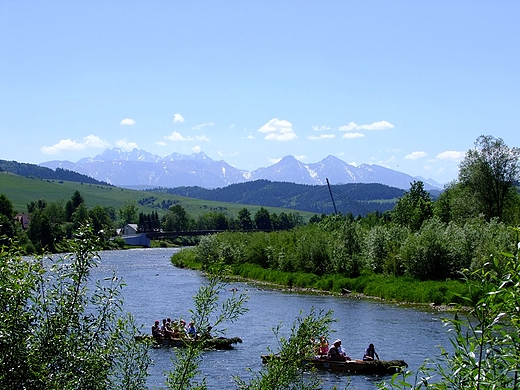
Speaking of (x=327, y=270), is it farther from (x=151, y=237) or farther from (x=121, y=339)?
(x=151, y=237)

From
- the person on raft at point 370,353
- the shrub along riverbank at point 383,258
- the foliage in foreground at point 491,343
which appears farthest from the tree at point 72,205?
the foliage in foreground at point 491,343

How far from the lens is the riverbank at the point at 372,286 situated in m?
58.9

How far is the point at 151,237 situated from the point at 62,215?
85.2ft

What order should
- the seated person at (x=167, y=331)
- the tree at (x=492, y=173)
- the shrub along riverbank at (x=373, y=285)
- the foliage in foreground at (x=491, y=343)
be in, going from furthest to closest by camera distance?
the tree at (x=492, y=173) → the shrub along riverbank at (x=373, y=285) → the seated person at (x=167, y=331) → the foliage in foreground at (x=491, y=343)

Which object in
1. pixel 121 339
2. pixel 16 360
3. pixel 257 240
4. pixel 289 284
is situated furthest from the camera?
pixel 257 240

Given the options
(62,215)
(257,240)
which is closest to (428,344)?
(257,240)

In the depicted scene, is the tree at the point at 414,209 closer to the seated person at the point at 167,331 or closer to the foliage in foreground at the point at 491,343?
the seated person at the point at 167,331

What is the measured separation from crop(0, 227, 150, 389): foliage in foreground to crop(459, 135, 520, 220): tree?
77.3 m

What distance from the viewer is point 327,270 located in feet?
255

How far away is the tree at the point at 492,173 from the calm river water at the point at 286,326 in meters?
31.7

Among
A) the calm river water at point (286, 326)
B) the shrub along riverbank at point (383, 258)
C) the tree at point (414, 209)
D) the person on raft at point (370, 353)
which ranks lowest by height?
the calm river water at point (286, 326)

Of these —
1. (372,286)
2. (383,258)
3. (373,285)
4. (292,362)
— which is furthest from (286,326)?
(292,362)

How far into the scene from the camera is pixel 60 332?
13.1 meters

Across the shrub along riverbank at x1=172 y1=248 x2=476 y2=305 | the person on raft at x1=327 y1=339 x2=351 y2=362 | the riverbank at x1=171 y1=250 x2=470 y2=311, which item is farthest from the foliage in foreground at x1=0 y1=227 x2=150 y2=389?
the riverbank at x1=171 y1=250 x2=470 y2=311
